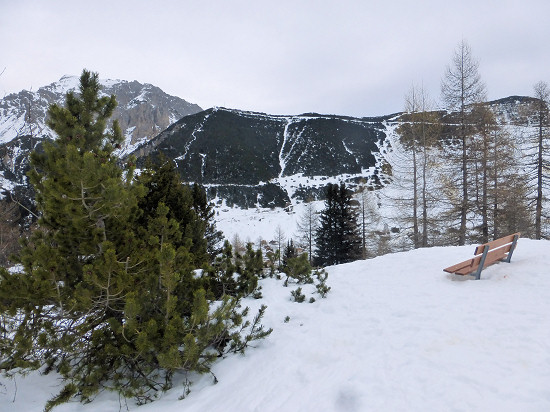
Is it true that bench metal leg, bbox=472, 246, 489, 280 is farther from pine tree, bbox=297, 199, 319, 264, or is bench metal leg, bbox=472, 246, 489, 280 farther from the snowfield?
pine tree, bbox=297, 199, 319, 264

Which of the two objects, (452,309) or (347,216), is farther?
(347,216)

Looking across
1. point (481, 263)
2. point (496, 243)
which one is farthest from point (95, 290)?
point (496, 243)

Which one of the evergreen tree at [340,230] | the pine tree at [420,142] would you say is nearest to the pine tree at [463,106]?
the pine tree at [420,142]

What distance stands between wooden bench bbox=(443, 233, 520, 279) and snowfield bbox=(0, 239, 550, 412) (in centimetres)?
49

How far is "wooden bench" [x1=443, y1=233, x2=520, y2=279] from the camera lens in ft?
20.3

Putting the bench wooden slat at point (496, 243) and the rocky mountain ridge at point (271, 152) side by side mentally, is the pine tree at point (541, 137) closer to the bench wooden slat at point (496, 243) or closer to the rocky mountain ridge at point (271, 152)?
the bench wooden slat at point (496, 243)

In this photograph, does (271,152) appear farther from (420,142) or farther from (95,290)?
(95,290)

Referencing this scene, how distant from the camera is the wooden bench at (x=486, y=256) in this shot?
6176mm

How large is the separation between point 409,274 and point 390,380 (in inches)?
191

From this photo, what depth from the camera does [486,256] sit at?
629cm

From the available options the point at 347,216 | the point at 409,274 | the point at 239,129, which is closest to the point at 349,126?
the point at 239,129

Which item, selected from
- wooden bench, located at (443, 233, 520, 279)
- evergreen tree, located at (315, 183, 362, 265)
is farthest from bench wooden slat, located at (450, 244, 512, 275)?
evergreen tree, located at (315, 183, 362, 265)

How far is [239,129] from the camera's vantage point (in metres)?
104

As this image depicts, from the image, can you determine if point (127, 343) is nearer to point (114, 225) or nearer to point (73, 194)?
point (114, 225)
